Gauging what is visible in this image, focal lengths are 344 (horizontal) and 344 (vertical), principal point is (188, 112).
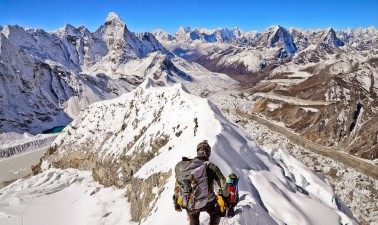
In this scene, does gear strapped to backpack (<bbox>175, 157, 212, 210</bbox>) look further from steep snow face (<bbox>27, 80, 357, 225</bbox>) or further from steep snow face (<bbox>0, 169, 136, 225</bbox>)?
steep snow face (<bbox>0, 169, 136, 225</bbox>)

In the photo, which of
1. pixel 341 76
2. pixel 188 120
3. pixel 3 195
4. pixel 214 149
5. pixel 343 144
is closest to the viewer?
pixel 214 149

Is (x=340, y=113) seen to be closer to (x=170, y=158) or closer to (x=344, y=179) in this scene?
(x=344, y=179)

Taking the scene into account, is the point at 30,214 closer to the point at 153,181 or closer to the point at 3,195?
the point at 3,195

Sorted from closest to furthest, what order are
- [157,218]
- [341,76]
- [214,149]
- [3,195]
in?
[157,218] < [214,149] < [3,195] < [341,76]

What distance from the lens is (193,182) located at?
1222cm

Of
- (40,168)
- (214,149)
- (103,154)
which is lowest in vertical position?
(40,168)

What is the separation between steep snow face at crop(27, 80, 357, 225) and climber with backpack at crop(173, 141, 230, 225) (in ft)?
11.7

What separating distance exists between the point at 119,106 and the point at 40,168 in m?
22.4

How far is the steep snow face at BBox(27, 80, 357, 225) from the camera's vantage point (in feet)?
89.4

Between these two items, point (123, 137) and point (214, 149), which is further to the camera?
point (123, 137)

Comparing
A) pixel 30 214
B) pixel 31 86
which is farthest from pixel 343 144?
pixel 31 86

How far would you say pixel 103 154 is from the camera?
54812mm

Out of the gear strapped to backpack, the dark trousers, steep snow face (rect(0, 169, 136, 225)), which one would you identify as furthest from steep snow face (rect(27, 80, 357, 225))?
the gear strapped to backpack

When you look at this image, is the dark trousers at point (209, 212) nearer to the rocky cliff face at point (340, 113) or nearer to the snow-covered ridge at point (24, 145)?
the rocky cliff face at point (340, 113)
